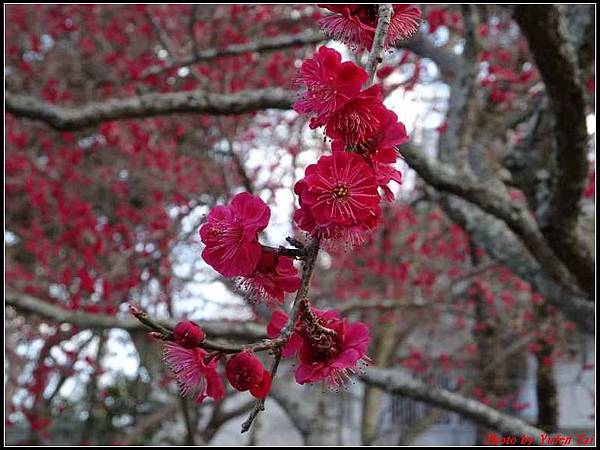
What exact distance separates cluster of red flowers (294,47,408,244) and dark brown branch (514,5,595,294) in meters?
1.22

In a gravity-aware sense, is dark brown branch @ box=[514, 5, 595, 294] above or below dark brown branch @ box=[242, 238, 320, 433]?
above

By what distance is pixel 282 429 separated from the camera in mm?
10031

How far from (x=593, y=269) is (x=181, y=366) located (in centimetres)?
189

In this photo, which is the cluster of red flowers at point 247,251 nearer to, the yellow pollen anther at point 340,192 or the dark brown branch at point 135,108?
the yellow pollen anther at point 340,192

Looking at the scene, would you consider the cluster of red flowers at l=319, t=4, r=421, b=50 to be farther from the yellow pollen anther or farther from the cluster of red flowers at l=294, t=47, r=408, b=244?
the yellow pollen anther

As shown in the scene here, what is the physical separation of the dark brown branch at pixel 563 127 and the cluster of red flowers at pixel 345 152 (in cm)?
122

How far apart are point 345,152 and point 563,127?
1.43 meters

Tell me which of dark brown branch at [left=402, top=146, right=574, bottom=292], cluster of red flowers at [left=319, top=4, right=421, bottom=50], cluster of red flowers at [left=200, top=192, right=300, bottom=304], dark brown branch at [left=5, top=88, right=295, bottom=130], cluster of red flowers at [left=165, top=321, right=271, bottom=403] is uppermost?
dark brown branch at [left=5, top=88, right=295, bottom=130]

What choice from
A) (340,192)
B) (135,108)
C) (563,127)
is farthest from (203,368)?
(135,108)

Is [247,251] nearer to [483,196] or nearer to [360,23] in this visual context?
[360,23]

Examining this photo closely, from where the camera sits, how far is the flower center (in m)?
0.89

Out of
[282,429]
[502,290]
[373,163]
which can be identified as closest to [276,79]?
→ [502,290]

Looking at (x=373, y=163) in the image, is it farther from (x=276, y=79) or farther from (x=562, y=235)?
(x=276, y=79)

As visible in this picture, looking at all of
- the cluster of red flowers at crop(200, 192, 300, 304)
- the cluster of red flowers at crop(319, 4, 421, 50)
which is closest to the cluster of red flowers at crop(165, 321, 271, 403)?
the cluster of red flowers at crop(200, 192, 300, 304)
